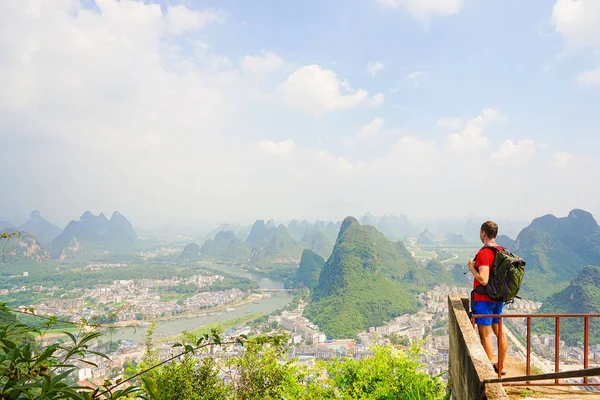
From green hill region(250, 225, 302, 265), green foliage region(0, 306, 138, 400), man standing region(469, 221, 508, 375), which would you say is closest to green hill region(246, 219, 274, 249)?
green hill region(250, 225, 302, 265)

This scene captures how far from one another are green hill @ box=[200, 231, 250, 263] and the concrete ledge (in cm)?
7126

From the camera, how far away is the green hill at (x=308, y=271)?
44312 mm

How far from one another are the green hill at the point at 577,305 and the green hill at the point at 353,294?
10164mm

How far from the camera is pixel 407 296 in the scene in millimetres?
32500

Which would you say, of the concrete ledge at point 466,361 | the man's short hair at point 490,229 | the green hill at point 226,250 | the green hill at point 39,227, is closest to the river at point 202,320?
the concrete ledge at point 466,361

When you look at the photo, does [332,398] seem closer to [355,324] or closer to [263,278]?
[355,324]

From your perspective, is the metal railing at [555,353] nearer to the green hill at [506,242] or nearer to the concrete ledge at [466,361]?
the concrete ledge at [466,361]

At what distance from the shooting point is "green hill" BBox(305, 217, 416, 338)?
2567cm

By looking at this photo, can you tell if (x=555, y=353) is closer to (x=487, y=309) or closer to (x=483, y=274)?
(x=487, y=309)

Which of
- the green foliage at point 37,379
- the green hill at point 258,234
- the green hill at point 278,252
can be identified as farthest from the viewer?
the green hill at point 258,234

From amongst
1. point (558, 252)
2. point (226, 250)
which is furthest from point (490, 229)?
point (226, 250)

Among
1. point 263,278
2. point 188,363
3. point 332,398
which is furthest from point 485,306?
point 263,278

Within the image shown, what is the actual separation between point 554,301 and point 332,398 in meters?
26.7

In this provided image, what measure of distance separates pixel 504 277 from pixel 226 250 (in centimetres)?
8413
